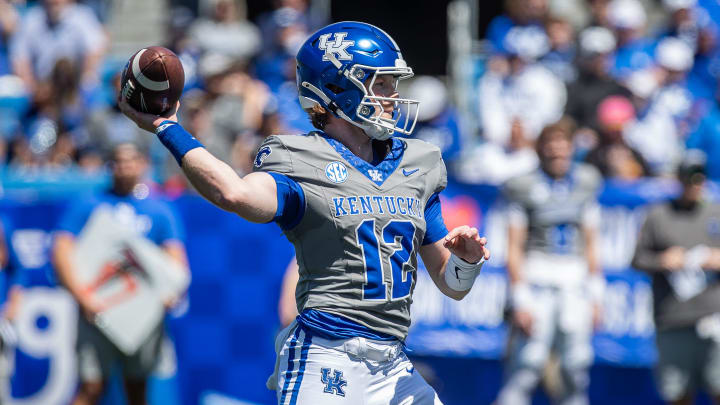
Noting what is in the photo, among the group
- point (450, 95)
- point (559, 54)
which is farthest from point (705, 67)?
point (450, 95)

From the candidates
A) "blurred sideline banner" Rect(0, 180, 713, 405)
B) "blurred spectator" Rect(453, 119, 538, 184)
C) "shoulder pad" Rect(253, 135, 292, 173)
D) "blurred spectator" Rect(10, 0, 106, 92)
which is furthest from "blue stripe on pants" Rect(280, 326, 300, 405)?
"blurred spectator" Rect(10, 0, 106, 92)

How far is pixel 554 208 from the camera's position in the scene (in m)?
7.33

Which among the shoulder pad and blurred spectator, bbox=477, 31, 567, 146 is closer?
the shoulder pad

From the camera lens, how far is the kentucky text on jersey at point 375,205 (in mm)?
3447

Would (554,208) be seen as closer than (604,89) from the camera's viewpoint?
Yes

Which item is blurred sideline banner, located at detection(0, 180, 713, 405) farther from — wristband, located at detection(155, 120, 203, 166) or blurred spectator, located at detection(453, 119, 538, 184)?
wristband, located at detection(155, 120, 203, 166)

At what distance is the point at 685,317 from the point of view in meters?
7.08

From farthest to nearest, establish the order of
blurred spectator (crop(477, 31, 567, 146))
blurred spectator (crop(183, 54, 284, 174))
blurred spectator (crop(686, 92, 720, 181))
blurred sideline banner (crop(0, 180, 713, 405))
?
blurred spectator (crop(477, 31, 567, 146)) < blurred spectator (crop(183, 54, 284, 174)) < blurred spectator (crop(686, 92, 720, 181)) < blurred sideline banner (crop(0, 180, 713, 405))

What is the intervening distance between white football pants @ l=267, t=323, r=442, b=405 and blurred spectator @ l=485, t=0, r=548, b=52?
699 cm

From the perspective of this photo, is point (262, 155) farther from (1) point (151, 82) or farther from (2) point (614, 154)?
(2) point (614, 154)

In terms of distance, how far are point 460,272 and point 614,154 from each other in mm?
5035

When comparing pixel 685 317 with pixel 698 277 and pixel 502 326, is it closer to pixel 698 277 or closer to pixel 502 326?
pixel 698 277

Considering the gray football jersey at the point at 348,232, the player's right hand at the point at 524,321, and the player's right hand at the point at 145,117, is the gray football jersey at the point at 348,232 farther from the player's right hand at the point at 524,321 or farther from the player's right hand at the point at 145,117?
the player's right hand at the point at 524,321

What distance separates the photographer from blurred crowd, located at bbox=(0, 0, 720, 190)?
345 inches
